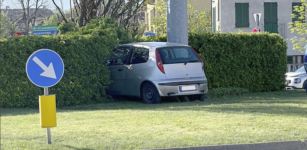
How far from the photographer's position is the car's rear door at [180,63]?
44.4 ft

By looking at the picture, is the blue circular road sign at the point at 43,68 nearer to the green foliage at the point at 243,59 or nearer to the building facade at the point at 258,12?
the green foliage at the point at 243,59

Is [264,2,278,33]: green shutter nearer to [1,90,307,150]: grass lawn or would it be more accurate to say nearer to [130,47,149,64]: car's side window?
[130,47,149,64]: car's side window

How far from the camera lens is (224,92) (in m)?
16.2

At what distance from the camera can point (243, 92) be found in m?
17.1

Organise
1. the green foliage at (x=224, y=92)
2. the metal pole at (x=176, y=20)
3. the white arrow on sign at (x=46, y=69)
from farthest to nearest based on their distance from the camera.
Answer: the metal pole at (x=176, y=20)
the green foliage at (x=224, y=92)
the white arrow on sign at (x=46, y=69)

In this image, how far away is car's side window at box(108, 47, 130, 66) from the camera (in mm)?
14539

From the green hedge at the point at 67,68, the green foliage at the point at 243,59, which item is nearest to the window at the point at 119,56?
the green hedge at the point at 67,68

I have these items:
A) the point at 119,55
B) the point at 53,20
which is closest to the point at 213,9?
the point at 119,55

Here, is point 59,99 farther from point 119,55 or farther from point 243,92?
point 243,92

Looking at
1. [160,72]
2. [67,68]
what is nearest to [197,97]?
[160,72]

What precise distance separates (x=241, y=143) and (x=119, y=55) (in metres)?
7.82

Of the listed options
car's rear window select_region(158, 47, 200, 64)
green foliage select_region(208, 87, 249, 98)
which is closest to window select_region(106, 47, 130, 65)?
car's rear window select_region(158, 47, 200, 64)

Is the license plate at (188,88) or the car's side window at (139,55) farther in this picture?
the car's side window at (139,55)

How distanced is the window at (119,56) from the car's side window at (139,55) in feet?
0.88
